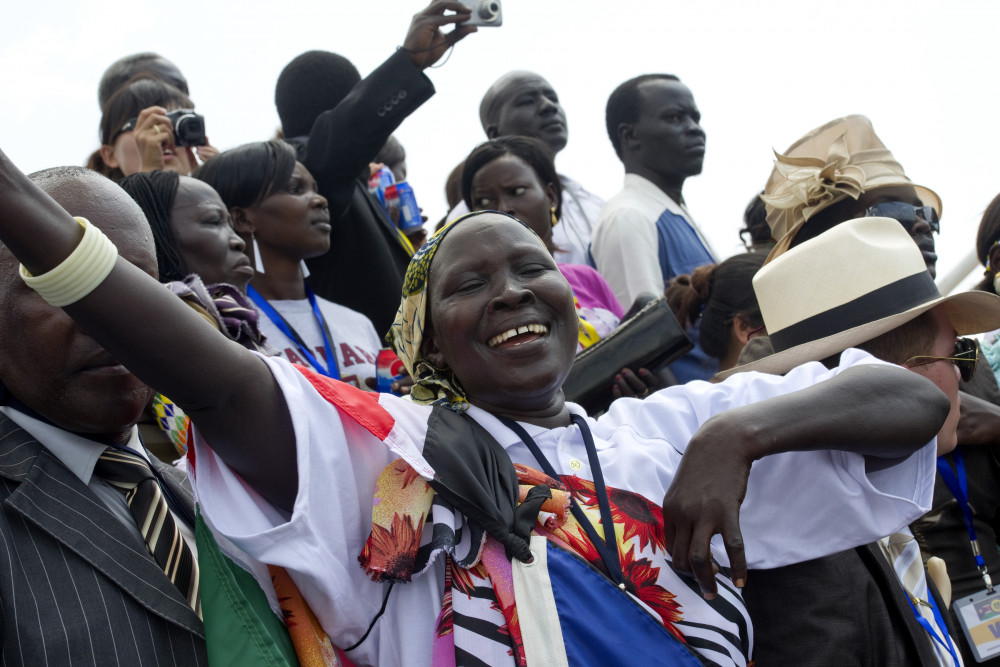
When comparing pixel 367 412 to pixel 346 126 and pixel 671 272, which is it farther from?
pixel 671 272

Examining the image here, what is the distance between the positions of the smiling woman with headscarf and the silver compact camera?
2.01 m

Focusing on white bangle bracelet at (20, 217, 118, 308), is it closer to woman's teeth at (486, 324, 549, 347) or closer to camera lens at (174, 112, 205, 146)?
woman's teeth at (486, 324, 549, 347)

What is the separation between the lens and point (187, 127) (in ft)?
14.5

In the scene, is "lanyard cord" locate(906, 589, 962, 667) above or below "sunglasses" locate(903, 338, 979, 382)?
below

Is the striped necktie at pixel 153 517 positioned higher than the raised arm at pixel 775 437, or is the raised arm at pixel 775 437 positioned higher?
the striped necktie at pixel 153 517

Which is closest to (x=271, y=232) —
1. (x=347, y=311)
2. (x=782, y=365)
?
(x=347, y=311)

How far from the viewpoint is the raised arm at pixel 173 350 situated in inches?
58.9

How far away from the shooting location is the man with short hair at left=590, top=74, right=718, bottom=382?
15.5 ft

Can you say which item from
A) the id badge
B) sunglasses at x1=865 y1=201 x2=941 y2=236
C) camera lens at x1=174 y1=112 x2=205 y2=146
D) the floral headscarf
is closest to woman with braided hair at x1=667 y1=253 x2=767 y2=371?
sunglasses at x1=865 y1=201 x2=941 y2=236

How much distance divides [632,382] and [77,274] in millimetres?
2240

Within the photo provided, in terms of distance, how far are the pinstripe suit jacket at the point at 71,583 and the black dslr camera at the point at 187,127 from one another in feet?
9.14

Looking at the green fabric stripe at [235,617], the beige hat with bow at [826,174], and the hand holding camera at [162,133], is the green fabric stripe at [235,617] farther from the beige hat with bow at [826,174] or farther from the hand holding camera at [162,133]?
the hand holding camera at [162,133]

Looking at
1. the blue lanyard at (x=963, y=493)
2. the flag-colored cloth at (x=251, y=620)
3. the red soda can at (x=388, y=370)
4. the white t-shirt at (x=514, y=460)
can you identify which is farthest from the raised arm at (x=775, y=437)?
the red soda can at (x=388, y=370)

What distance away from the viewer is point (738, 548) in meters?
1.85
